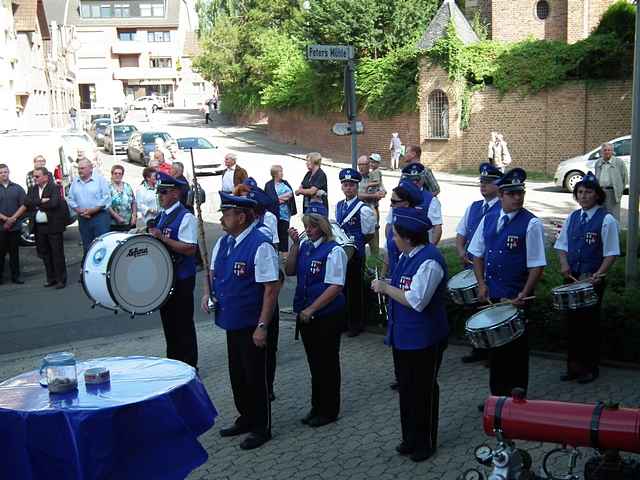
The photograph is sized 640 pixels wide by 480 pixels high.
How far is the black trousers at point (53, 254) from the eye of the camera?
13227 mm

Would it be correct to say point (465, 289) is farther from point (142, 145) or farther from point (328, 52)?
point (142, 145)

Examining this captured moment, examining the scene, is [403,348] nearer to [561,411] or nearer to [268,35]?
[561,411]

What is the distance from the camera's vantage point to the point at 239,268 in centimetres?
610

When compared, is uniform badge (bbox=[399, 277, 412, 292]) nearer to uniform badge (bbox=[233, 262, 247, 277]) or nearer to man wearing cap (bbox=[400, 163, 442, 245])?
uniform badge (bbox=[233, 262, 247, 277])

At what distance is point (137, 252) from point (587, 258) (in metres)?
4.07

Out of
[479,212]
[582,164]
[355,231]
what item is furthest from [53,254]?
[582,164]

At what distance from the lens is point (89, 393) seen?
4.68 meters

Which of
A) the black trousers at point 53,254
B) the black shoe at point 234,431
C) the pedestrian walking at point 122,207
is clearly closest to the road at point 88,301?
the black trousers at point 53,254

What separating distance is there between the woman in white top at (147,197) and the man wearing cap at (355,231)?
172 inches

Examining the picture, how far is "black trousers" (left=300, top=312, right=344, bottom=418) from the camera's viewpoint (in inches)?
260

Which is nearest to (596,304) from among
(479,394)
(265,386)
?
(479,394)

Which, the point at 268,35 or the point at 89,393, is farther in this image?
the point at 268,35

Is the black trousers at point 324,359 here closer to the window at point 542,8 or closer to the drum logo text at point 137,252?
the drum logo text at point 137,252

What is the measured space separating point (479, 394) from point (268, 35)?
41.7 meters
